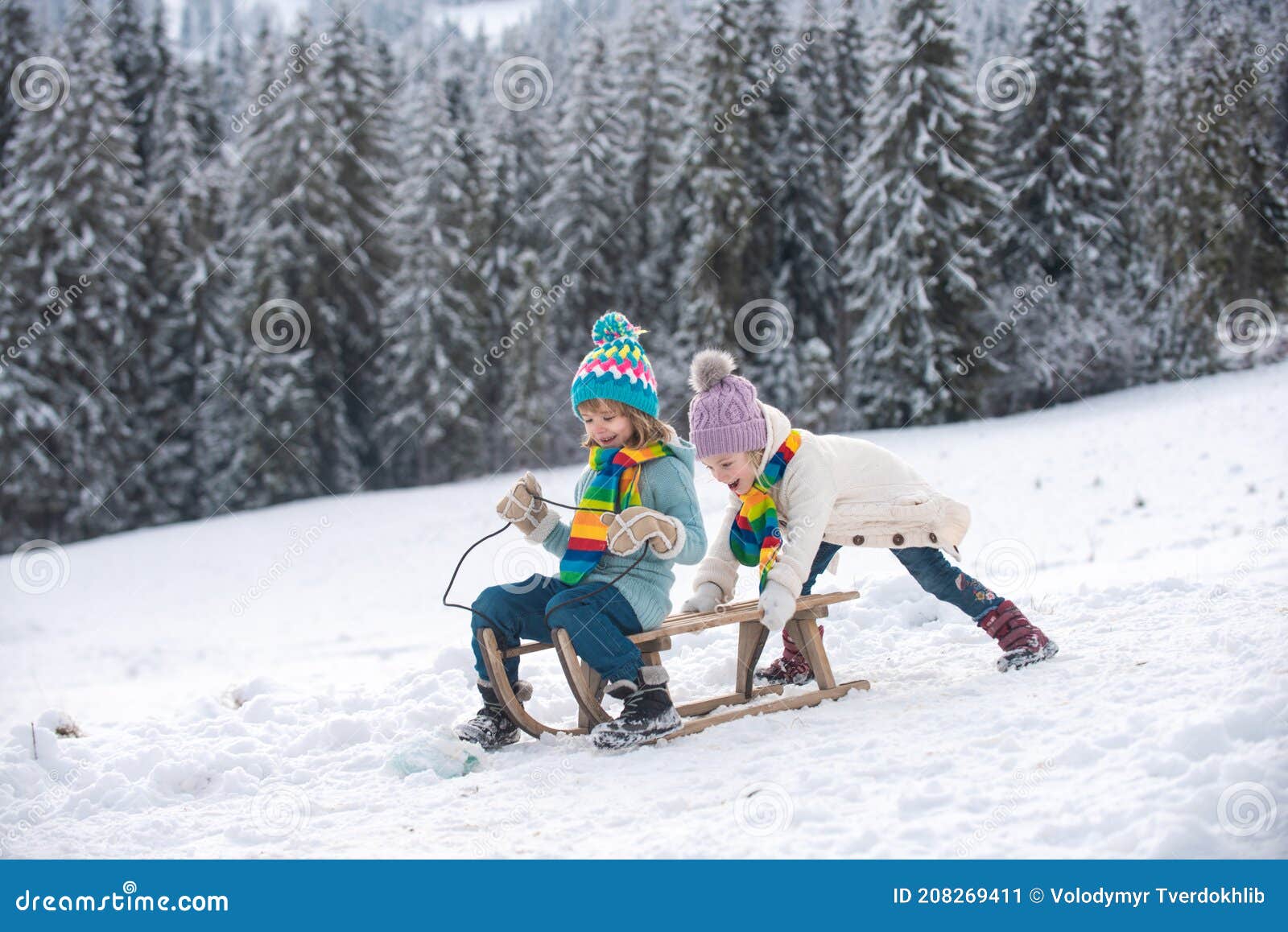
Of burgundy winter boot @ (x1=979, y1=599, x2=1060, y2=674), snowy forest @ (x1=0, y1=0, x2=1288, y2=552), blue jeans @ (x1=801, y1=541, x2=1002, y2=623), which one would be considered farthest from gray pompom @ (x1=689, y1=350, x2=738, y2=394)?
snowy forest @ (x1=0, y1=0, x2=1288, y2=552)

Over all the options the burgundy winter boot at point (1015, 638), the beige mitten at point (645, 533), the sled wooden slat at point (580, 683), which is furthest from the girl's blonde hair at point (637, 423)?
the burgundy winter boot at point (1015, 638)

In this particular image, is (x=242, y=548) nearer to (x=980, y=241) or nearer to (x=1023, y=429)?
(x=1023, y=429)

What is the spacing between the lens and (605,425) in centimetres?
422

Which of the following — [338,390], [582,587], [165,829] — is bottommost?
[338,390]

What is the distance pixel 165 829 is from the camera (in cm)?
361

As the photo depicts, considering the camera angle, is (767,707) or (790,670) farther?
(790,670)

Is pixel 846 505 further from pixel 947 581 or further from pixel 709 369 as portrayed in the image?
→ pixel 709 369

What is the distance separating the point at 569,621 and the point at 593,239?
80.3ft

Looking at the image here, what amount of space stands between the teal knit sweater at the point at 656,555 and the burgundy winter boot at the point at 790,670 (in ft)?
2.76

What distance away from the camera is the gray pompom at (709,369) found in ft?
14.1

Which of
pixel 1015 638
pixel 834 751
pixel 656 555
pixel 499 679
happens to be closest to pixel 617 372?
pixel 656 555

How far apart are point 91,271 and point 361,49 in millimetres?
9017

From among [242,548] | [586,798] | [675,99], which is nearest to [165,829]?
[586,798]

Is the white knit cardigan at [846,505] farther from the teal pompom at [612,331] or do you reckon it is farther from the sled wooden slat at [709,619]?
the teal pompom at [612,331]
